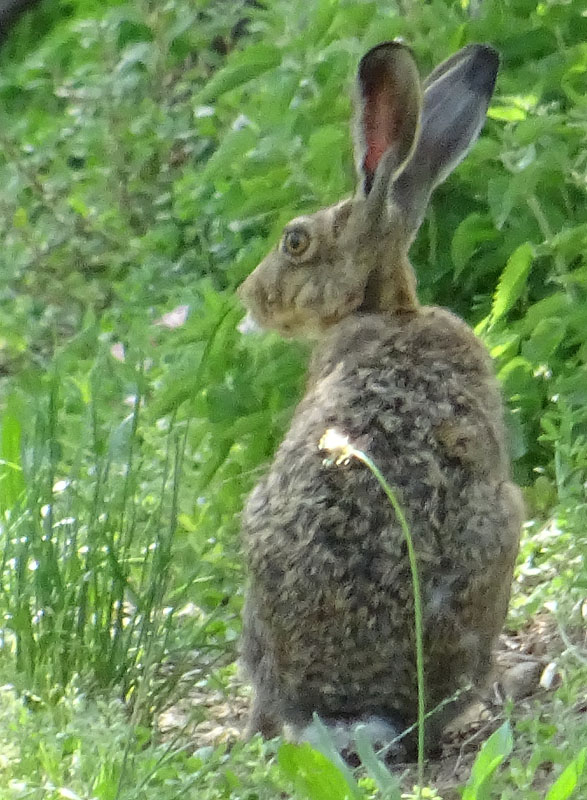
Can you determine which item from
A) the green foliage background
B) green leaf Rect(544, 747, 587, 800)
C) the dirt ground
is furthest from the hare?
green leaf Rect(544, 747, 587, 800)

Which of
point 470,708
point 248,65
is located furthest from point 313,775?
point 248,65

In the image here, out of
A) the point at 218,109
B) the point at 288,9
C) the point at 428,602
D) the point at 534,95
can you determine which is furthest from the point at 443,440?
the point at 218,109

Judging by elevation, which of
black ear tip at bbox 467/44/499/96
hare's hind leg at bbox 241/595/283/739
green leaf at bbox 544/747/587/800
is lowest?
green leaf at bbox 544/747/587/800

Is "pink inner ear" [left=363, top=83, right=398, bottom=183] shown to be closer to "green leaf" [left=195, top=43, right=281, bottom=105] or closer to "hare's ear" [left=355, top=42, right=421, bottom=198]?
"hare's ear" [left=355, top=42, right=421, bottom=198]

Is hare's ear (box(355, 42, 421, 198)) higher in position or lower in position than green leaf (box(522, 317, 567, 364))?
higher

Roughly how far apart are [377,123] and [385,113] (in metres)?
0.05

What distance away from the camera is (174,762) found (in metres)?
2.95

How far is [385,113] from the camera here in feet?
11.8

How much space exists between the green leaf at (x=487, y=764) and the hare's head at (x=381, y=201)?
4.70 feet

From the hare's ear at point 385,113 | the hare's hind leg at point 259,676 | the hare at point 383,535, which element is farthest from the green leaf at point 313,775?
the hare's ear at point 385,113

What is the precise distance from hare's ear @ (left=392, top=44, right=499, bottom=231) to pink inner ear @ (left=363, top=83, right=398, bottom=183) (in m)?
0.16

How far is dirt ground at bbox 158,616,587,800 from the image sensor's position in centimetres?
322

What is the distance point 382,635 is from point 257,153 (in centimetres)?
206

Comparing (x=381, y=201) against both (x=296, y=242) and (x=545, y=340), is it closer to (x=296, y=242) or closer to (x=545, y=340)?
(x=296, y=242)
